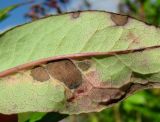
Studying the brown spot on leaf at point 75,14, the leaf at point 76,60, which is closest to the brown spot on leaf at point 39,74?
the leaf at point 76,60

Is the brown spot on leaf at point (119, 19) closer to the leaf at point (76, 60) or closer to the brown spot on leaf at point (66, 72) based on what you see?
the leaf at point (76, 60)

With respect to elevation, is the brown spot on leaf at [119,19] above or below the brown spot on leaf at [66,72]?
above

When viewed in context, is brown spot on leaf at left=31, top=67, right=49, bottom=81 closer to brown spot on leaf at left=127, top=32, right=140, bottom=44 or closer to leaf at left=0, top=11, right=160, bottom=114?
leaf at left=0, top=11, right=160, bottom=114

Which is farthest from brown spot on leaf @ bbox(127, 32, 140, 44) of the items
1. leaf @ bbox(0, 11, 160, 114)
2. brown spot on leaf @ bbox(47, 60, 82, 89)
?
brown spot on leaf @ bbox(47, 60, 82, 89)

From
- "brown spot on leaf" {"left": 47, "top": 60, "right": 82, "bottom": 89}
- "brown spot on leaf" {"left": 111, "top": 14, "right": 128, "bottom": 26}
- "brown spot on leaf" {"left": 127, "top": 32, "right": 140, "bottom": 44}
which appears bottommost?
"brown spot on leaf" {"left": 47, "top": 60, "right": 82, "bottom": 89}

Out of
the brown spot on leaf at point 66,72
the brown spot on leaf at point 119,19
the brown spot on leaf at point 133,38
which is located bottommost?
the brown spot on leaf at point 66,72

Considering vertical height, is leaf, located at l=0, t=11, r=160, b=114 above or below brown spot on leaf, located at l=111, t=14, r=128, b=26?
below

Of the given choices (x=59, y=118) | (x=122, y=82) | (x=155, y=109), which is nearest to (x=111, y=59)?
(x=122, y=82)
